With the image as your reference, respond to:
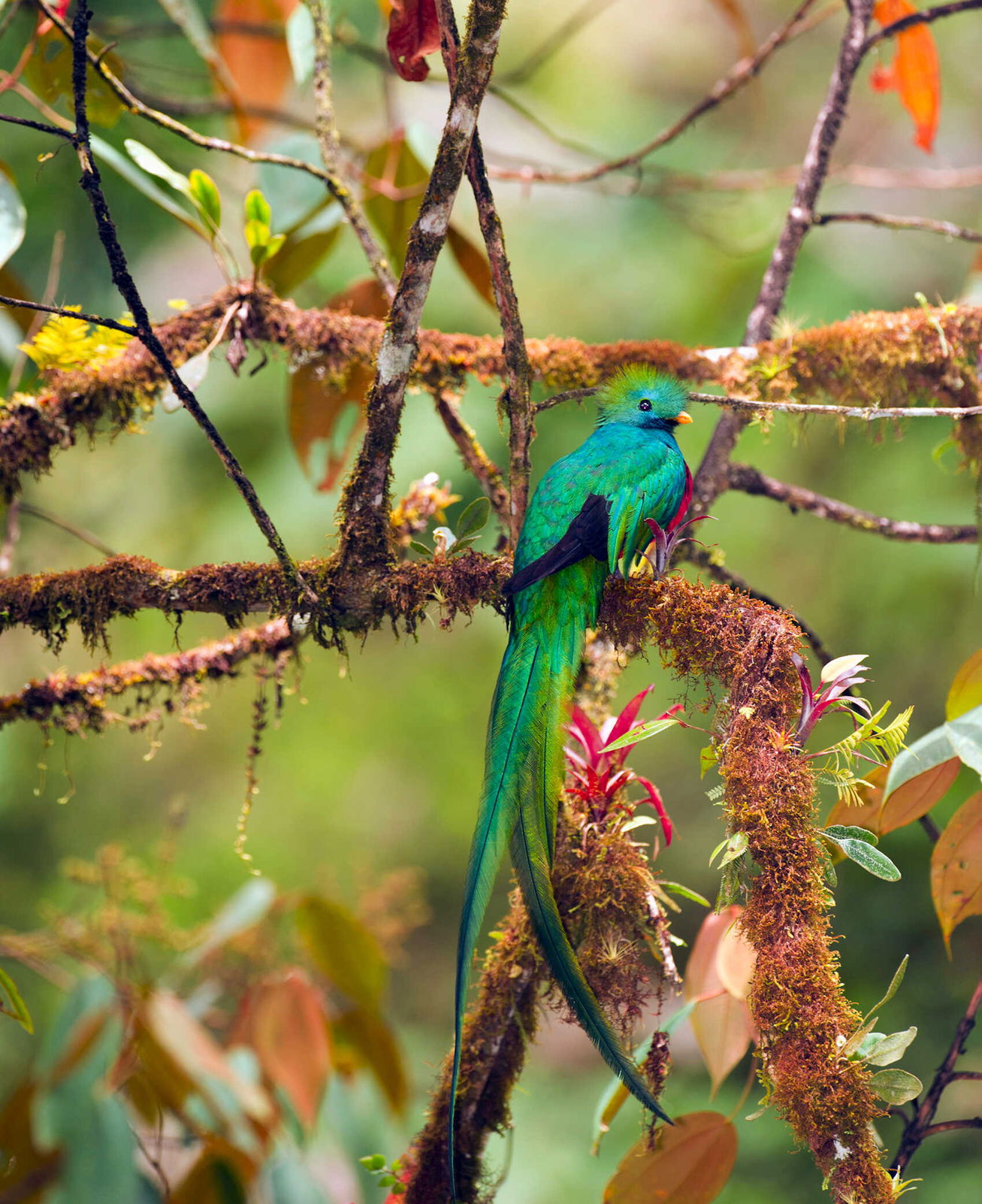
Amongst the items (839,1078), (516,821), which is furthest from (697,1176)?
(516,821)

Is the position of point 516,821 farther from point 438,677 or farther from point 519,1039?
point 438,677

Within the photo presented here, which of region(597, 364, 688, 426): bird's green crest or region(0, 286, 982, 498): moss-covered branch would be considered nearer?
region(597, 364, 688, 426): bird's green crest

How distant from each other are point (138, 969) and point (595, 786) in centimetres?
227

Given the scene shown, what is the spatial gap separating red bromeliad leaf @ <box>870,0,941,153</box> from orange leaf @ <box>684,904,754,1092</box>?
6.64 ft

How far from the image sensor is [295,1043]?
248cm

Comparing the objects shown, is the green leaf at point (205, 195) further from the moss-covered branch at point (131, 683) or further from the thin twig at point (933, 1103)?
the thin twig at point (933, 1103)

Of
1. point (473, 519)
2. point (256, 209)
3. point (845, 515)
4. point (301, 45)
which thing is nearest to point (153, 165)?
point (256, 209)

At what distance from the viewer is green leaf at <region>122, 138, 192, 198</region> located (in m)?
1.84

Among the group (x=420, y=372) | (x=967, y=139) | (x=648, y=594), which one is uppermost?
(x=967, y=139)

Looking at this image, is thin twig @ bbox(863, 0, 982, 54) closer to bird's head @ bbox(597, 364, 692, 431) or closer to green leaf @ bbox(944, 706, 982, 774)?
bird's head @ bbox(597, 364, 692, 431)

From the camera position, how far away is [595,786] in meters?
1.53

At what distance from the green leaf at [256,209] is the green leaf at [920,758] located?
57.8 inches

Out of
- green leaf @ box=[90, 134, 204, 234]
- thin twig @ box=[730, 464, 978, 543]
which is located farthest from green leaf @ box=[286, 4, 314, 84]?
thin twig @ box=[730, 464, 978, 543]

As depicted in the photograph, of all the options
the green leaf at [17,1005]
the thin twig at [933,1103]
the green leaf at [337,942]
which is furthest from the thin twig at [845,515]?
the green leaf at [17,1005]
